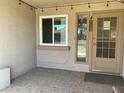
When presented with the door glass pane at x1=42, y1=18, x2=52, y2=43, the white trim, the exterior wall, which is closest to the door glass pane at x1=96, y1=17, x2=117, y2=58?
the exterior wall

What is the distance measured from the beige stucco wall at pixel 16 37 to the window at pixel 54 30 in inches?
17.1

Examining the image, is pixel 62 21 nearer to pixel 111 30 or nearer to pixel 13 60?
pixel 111 30

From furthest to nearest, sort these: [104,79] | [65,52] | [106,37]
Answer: [65,52] → [106,37] → [104,79]

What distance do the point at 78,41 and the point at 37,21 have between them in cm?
193

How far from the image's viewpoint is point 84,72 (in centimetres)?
452

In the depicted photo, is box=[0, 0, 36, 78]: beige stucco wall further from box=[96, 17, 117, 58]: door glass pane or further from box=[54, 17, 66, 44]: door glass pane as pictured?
box=[96, 17, 117, 58]: door glass pane

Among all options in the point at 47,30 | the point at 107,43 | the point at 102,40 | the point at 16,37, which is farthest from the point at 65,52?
the point at 16,37

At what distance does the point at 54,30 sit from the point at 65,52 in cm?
102

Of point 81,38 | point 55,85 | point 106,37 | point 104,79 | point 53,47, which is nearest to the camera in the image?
point 55,85

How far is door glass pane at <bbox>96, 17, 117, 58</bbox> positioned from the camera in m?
4.23

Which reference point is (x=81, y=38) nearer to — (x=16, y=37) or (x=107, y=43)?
(x=107, y=43)

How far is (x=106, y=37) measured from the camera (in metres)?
4.32

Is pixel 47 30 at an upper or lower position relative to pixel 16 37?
upper

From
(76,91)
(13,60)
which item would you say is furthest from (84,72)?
(13,60)
